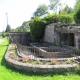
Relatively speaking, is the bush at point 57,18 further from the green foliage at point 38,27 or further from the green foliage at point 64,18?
the green foliage at point 38,27

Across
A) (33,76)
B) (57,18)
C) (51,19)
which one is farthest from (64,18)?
(33,76)

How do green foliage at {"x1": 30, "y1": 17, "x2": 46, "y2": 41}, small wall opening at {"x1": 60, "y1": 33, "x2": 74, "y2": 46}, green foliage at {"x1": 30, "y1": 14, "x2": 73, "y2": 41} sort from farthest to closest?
green foliage at {"x1": 30, "y1": 17, "x2": 46, "y2": 41} → green foliage at {"x1": 30, "y1": 14, "x2": 73, "y2": 41} → small wall opening at {"x1": 60, "y1": 33, "x2": 74, "y2": 46}

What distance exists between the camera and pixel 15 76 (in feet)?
23.0

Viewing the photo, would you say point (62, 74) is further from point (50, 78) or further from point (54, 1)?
point (54, 1)

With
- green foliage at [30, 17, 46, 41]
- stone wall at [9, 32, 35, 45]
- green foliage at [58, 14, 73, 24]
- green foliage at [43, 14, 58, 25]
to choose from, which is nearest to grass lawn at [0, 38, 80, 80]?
green foliage at [43, 14, 58, 25]

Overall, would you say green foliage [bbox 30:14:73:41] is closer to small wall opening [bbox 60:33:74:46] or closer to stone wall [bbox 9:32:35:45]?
stone wall [bbox 9:32:35:45]

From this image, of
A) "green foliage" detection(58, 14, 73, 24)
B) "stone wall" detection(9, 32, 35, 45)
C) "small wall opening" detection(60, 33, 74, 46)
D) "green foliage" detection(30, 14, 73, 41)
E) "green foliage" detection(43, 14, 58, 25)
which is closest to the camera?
"small wall opening" detection(60, 33, 74, 46)

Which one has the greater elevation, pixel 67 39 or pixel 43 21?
pixel 43 21

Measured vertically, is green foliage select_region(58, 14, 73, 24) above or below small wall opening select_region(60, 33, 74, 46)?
above

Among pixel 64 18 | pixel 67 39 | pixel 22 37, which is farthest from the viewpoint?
pixel 22 37

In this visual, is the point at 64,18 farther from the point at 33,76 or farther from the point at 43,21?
the point at 33,76

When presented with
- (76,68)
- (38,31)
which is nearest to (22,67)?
(76,68)

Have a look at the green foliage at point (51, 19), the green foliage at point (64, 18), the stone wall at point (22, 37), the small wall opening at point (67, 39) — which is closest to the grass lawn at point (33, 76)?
the small wall opening at point (67, 39)

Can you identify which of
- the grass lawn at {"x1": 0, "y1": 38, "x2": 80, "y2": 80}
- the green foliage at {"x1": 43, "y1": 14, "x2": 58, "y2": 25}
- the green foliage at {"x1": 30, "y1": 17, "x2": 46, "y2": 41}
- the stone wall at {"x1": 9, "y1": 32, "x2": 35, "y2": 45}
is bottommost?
the grass lawn at {"x1": 0, "y1": 38, "x2": 80, "y2": 80}
